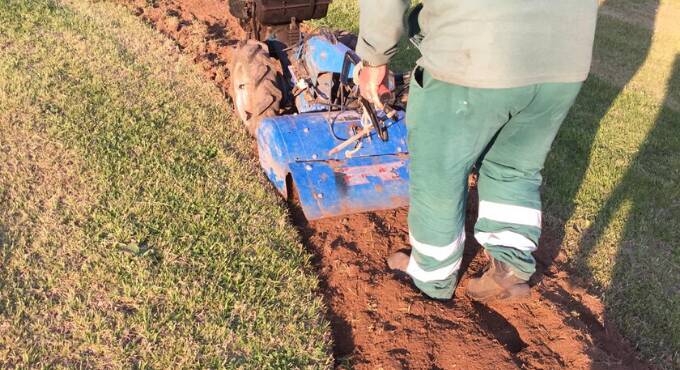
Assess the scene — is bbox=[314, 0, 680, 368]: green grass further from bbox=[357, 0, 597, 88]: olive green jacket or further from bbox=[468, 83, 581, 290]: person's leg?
bbox=[357, 0, 597, 88]: olive green jacket

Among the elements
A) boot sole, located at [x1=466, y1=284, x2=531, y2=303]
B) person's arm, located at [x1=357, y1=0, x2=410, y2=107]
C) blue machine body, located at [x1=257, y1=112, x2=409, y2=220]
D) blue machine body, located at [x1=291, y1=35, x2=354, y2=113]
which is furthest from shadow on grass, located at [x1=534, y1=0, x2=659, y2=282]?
blue machine body, located at [x1=291, y1=35, x2=354, y2=113]

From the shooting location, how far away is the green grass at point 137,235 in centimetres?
305

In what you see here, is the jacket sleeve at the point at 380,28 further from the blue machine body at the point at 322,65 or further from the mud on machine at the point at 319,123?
the blue machine body at the point at 322,65

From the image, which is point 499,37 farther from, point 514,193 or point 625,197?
point 625,197

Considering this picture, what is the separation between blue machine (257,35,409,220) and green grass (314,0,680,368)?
1406mm

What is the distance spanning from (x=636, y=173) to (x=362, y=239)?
10.2 feet

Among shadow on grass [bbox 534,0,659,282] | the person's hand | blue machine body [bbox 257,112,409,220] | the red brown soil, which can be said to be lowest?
shadow on grass [bbox 534,0,659,282]

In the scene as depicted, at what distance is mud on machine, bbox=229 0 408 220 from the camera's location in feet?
13.4

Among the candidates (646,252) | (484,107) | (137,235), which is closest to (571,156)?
(646,252)

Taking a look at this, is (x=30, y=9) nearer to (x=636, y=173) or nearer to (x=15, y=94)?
(x=15, y=94)

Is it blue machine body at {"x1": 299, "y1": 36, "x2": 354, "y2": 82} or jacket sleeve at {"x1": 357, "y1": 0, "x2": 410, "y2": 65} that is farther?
blue machine body at {"x1": 299, "y1": 36, "x2": 354, "y2": 82}

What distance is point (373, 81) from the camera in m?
3.10

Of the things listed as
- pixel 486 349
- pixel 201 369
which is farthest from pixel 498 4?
pixel 201 369

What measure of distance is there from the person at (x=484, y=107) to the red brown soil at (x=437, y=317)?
0.17m
